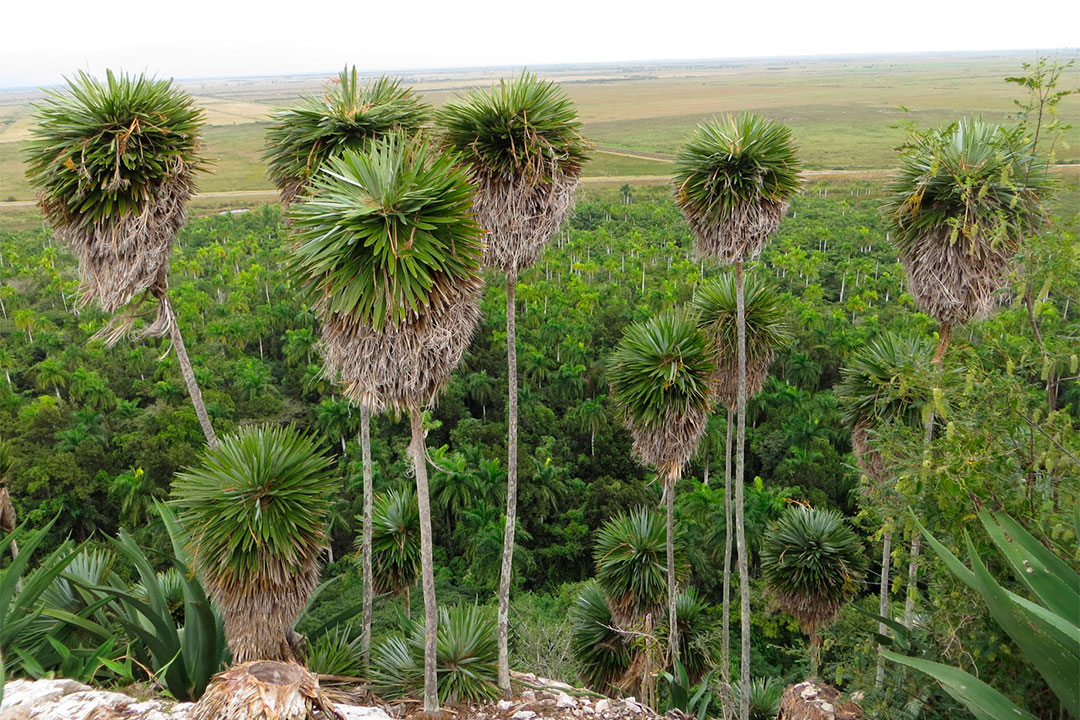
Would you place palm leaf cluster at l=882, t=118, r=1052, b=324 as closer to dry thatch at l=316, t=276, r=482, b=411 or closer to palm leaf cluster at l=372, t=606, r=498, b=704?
dry thatch at l=316, t=276, r=482, b=411

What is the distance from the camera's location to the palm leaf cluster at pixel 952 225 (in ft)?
34.1

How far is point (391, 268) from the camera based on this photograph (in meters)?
7.81

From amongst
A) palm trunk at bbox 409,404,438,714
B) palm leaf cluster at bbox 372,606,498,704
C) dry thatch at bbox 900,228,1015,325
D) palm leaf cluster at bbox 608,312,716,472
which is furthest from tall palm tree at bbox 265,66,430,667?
dry thatch at bbox 900,228,1015,325

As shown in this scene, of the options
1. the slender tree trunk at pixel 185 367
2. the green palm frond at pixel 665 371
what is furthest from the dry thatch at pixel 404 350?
the green palm frond at pixel 665 371

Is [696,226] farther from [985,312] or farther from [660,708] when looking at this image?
[660,708]

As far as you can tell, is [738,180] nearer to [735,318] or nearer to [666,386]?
[735,318]

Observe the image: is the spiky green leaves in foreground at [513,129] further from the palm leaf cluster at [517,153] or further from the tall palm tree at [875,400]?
the tall palm tree at [875,400]

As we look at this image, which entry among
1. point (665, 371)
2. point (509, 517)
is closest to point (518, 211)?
point (665, 371)

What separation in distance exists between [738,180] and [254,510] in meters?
8.96

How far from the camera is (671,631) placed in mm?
15461

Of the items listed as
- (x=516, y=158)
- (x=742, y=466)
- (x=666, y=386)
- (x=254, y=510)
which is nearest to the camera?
(x=254, y=510)

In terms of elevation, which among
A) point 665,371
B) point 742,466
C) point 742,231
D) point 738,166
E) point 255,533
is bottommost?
point 742,466

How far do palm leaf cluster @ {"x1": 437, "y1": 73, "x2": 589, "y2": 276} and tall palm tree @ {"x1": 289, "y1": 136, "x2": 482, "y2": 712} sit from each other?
1.87m

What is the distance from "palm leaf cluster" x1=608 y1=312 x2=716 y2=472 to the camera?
13516 millimetres
